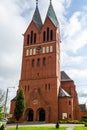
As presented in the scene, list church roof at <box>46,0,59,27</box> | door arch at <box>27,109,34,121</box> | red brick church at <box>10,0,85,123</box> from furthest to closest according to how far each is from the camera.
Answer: church roof at <box>46,0,59,27</box>, door arch at <box>27,109,34,121</box>, red brick church at <box>10,0,85,123</box>

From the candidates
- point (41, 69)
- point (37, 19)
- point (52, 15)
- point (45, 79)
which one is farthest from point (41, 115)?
point (52, 15)

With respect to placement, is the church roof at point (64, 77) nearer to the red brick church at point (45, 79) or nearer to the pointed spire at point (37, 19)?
the red brick church at point (45, 79)

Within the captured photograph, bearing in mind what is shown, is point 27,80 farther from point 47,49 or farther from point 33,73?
point 47,49

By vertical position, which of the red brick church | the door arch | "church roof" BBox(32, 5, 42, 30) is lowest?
the door arch

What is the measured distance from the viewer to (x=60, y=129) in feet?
99.7

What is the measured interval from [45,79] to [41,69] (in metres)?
3.24

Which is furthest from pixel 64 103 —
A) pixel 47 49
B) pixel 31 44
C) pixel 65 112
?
pixel 31 44

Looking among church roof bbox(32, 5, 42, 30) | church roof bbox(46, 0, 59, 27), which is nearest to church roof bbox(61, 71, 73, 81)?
church roof bbox(46, 0, 59, 27)

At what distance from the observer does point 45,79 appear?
5297 centimetres

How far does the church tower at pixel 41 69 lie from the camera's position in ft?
164

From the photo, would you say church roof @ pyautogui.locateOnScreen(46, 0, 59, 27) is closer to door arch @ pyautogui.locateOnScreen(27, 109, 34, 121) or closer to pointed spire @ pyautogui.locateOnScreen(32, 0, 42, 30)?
pointed spire @ pyautogui.locateOnScreen(32, 0, 42, 30)

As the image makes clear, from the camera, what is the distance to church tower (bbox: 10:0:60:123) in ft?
164

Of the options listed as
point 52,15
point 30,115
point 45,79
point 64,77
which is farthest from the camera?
point 52,15

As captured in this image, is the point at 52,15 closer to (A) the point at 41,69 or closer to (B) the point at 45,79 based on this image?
(A) the point at 41,69
